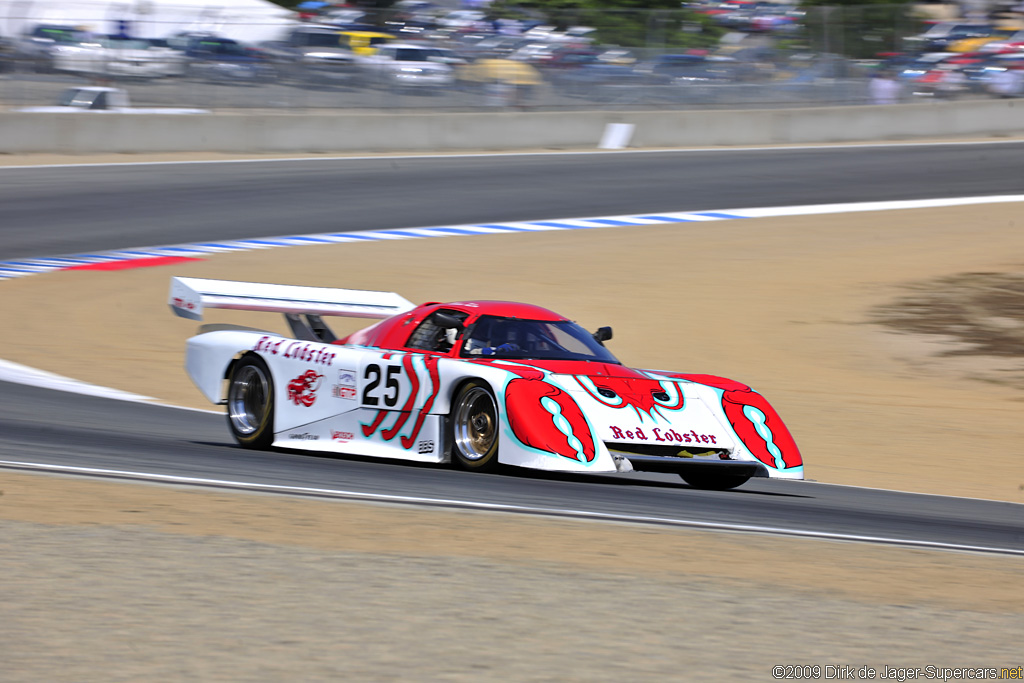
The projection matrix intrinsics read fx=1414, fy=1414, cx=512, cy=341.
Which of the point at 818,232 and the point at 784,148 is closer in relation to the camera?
the point at 818,232

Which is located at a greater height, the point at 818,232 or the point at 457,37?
the point at 457,37

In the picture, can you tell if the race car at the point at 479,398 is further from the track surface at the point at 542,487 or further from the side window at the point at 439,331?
the track surface at the point at 542,487

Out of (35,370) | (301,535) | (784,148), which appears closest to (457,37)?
(784,148)

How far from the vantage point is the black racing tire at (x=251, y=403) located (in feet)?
32.3

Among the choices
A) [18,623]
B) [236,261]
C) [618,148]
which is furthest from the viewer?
[618,148]

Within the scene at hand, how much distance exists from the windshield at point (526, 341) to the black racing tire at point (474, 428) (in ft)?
1.62

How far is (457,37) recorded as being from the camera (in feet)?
96.3

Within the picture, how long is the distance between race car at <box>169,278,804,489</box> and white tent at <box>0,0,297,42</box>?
60.5ft

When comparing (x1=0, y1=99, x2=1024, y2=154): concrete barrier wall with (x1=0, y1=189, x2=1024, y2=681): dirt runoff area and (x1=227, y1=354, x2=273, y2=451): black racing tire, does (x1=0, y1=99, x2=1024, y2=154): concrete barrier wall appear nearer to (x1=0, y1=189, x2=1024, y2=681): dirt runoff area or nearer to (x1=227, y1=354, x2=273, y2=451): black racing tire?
(x1=0, y1=189, x2=1024, y2=681): dirt runoff area

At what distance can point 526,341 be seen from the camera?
9.09 metres

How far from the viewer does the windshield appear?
898 cm

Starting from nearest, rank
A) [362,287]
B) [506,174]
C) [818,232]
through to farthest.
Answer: [362,287] → [818,232] → [506,174]

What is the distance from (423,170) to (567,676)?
71.4 feet

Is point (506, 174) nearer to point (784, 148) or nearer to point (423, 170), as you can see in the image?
point (423, 170)
